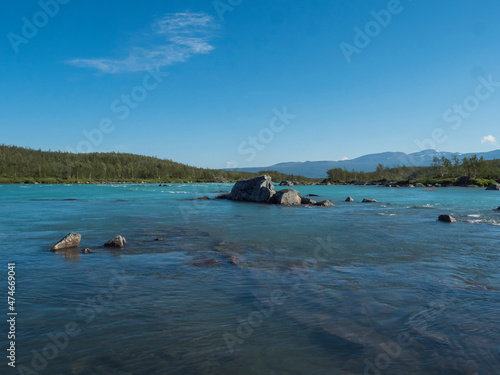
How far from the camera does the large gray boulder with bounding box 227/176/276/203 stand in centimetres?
4416

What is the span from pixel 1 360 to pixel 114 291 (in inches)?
125

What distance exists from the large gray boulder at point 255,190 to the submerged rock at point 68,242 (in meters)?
31.2

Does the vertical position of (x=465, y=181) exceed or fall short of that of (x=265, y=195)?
it exceeds it

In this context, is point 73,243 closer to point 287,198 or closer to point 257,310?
point 257,310

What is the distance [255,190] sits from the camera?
45.8 meters

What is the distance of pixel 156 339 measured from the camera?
5.63 m

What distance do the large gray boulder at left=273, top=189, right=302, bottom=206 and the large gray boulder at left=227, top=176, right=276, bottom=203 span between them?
4.61 feet

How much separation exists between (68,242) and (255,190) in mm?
33274

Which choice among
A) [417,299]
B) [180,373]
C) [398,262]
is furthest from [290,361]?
[398,262]

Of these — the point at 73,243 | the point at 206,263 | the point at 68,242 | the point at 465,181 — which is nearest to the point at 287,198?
the point at 73,243

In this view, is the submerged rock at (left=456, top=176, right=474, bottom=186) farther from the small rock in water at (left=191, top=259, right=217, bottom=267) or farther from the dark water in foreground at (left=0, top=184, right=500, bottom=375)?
the small rock in water at (left=191, top=259, right=217, bottom=267)

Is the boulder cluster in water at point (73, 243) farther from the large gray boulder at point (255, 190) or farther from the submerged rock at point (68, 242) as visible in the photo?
the large gray boulder at point (255, 190)

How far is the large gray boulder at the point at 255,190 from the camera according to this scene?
4416cm

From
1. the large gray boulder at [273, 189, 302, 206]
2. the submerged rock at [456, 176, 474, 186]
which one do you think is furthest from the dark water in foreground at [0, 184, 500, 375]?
the submerged rock at [456, 176, 474, 186]
